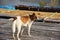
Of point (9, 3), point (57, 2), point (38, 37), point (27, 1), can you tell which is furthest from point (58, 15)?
point (38, 37)

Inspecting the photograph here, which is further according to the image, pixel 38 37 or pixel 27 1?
pixel 27 1

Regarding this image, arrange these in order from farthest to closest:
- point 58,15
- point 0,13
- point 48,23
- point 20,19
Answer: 1. point 0,13
2. point 58,15
3. point 48,23
4. point 20,19

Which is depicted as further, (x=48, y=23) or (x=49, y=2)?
(x=49, y=2)

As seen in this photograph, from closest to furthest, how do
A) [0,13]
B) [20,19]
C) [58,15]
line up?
[20,19], [58,15], [0,13]

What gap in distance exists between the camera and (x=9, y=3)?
9.24 m

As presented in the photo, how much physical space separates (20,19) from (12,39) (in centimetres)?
49

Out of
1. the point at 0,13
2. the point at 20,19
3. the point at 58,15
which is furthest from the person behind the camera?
the point at 0,13

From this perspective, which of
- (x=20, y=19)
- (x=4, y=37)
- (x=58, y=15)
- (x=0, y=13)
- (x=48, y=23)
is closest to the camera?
(x=20, y=19)

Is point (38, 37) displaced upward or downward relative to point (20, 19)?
downward

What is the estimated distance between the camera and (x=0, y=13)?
9125 millimetres

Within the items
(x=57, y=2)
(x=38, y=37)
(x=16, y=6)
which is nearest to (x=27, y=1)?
(x=16, y=6)

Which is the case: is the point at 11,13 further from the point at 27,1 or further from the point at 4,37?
the point at 4,37

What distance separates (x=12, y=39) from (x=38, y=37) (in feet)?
2.21

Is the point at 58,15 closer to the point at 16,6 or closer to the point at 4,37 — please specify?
the point at 16,6
